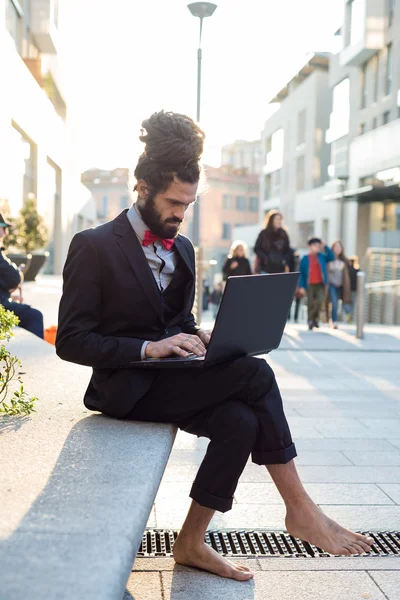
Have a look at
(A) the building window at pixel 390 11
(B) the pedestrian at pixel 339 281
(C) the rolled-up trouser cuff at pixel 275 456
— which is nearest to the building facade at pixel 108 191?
(A) the building window at pixel 390 11

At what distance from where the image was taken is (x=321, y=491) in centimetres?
433

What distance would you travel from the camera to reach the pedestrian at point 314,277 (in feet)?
46.3

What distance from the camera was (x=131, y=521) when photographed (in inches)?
80.4

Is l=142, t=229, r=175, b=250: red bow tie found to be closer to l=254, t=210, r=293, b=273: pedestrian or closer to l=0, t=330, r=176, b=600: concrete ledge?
l=0, t=330, r=176, b=600: concrete ledge

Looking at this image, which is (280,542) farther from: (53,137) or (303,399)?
(53,137)

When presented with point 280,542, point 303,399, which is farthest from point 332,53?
point 280,542

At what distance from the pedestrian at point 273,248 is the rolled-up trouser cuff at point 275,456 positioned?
971 centimetres

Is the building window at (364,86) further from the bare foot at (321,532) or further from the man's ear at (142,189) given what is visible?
the bare foot at (321,532)

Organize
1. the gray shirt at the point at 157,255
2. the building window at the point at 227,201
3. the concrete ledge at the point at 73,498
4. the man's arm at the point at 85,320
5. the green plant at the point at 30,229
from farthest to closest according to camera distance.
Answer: the building window at the point at 227,201 < the green plant at the point at 30,229 < the gray shirt at the point at 157,255 < the man's arm at the point at 85,320 < the concrete ledge at the point at 73,498

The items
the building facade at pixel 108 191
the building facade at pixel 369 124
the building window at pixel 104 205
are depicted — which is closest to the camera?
the building facade at pixel 369 124

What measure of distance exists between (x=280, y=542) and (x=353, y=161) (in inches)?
1297

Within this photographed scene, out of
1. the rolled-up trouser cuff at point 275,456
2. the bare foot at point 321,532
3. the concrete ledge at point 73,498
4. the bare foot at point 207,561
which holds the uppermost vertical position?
the concrete ledge at point 73,498

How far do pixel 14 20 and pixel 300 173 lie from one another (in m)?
32.3

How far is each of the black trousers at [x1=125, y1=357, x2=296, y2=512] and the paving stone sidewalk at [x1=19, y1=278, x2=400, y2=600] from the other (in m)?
0.35
